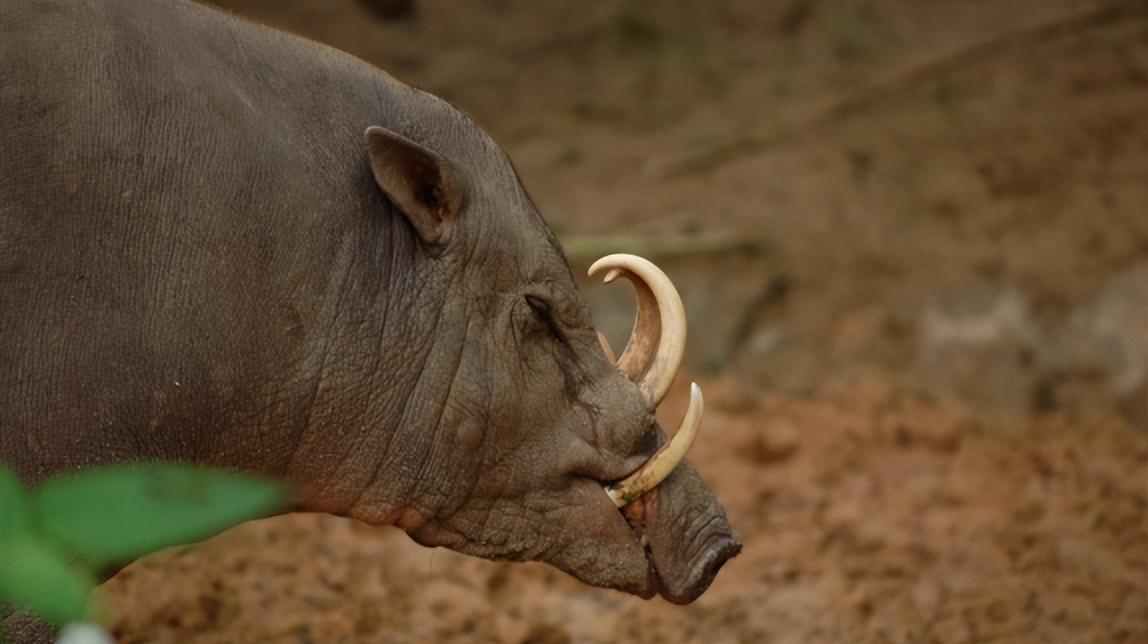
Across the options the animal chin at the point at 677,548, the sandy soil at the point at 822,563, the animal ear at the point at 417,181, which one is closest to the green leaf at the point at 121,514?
the animal ear at the point at 417,181

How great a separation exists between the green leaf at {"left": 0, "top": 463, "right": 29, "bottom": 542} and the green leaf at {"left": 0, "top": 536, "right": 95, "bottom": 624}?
11 mm

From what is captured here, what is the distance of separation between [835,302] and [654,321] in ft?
12.4

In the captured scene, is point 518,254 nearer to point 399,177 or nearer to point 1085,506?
point 399,177

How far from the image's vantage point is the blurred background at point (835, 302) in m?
4.97

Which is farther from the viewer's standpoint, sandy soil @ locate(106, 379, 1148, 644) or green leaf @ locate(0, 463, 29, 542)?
sandy soil @ locate(106, 379, 1148, 644)

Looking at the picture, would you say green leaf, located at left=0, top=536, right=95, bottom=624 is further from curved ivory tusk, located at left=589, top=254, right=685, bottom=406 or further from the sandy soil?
the sandy soil

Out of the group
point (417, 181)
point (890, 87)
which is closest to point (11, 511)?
point (417, 181)

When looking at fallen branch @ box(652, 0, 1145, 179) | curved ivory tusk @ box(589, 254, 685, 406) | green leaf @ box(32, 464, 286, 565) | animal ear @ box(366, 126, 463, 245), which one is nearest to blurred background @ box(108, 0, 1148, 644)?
fallen branch @ box(652, 0, 1145, 179)

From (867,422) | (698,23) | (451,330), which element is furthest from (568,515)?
(698,23)

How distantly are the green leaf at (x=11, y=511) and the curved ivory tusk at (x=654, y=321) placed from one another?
2090 millimetres

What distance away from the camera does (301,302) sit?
10.5 ft

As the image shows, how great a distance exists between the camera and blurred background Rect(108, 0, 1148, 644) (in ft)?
16.3

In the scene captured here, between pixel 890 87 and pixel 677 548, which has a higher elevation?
pixel 890 87

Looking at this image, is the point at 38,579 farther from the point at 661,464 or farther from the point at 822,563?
the point at 822,563
